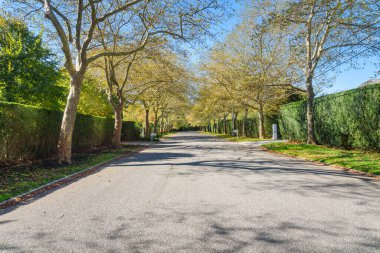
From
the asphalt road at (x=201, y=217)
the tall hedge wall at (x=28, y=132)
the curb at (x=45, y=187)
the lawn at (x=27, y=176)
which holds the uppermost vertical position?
the tall hedge wall at (x=28, y=132)

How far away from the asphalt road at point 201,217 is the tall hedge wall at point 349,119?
6.58 m

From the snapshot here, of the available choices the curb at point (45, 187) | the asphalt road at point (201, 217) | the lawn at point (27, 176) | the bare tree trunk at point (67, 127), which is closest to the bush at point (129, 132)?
the bare tree trunk at point (67, 127)

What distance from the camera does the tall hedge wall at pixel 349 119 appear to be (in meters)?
12.4

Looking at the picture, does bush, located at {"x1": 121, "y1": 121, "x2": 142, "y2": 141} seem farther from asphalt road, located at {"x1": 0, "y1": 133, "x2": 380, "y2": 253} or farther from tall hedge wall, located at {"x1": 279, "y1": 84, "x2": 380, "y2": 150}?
asphalt road, located at {"x1": 0, "y1": 133, "x2": 380, "y2": 253}

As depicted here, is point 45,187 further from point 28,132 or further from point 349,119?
point 349,119

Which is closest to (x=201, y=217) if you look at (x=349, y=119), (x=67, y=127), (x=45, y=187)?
(x=45, y=187)

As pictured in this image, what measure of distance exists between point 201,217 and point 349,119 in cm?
1281

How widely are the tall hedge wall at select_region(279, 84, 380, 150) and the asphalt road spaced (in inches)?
259

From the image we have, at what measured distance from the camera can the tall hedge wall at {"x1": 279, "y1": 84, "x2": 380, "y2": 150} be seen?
1238 centimetres

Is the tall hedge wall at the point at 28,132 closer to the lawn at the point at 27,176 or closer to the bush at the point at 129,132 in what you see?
the lawn at the point at 27,176

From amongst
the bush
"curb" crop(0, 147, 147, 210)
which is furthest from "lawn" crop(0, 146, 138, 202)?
the bush

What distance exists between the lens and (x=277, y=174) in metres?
8.09

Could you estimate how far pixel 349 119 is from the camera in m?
14.1

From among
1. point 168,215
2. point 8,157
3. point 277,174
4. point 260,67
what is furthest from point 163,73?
point 168,215
